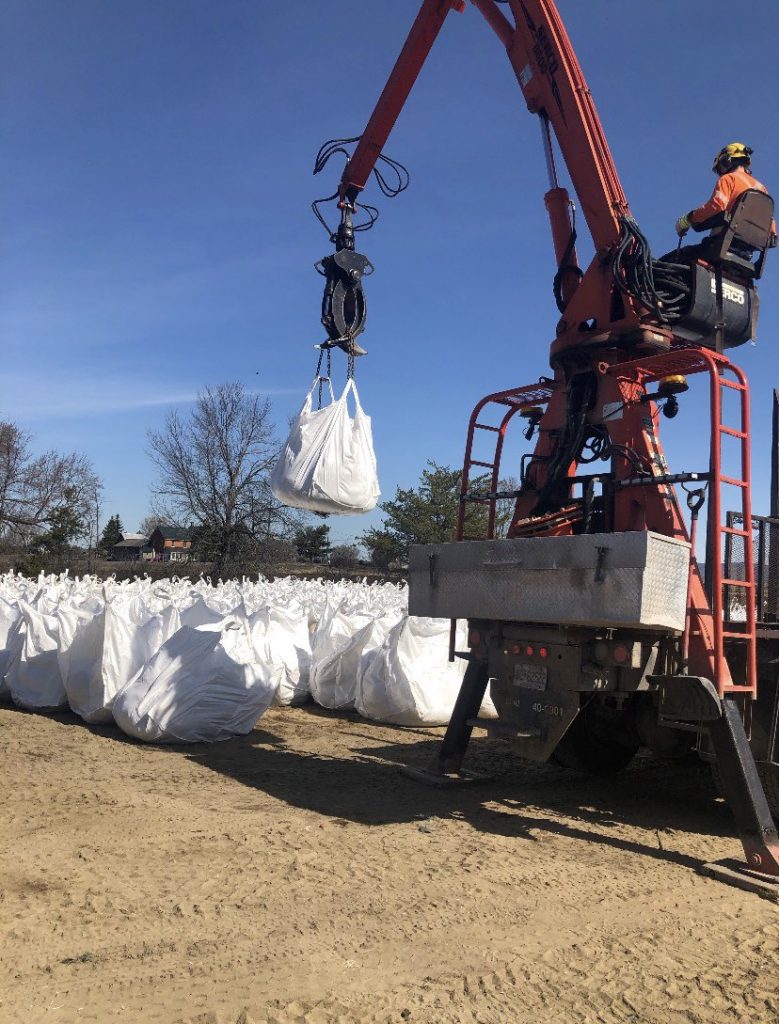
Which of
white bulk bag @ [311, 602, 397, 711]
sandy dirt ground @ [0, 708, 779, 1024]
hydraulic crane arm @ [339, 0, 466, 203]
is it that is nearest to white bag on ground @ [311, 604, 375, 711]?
white bulk bag @ [311, 602, 397, 711]

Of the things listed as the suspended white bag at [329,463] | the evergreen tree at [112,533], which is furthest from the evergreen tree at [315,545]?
the suspended white bag at [329,463]

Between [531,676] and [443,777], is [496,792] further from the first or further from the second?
[531,676]

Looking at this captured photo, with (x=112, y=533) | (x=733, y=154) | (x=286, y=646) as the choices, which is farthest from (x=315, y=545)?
(x=733, y=154)

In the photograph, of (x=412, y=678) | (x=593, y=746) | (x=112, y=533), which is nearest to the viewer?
(x=593, y=746)

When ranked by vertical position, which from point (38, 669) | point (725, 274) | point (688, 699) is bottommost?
point (38, 669)

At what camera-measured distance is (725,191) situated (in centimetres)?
584

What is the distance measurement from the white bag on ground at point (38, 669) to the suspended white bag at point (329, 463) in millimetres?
4539

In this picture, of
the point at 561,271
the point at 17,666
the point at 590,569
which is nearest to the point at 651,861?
the point at 590,569

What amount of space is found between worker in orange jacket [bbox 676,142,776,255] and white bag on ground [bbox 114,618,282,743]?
5407 millimetres

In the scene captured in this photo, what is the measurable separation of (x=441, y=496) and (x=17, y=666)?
28.8 m

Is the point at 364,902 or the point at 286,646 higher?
the point at 286,646

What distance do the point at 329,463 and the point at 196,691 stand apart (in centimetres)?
303

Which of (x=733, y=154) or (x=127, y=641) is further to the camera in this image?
(x=127, y=641)

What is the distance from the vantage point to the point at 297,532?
33.3m
